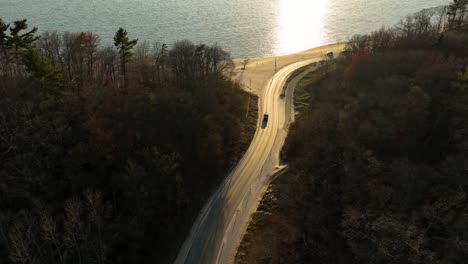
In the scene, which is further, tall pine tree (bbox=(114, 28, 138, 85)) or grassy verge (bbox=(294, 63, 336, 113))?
grassy verge (bbox=(294, 63, 336, 113))

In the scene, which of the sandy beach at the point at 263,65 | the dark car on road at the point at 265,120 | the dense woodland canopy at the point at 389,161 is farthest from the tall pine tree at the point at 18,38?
the sandy beach at the point at 263,65

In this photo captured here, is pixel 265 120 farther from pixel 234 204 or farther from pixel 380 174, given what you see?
pixel 380 174

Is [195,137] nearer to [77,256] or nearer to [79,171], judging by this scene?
[79,171]

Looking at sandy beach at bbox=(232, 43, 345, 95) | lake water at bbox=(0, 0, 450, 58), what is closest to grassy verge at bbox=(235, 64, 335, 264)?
sandy beach at bbox=(232, 43, 345, 95)

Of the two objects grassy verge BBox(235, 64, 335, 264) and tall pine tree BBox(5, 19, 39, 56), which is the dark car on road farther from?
tall pine tree BBox(5, 19, 39, 56)

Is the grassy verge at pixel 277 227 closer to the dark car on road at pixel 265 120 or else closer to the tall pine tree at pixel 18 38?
the dark car on road at pixel 265 120

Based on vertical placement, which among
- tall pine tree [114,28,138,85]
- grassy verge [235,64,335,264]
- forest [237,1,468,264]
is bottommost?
grassy verge [235,64,335,264]
